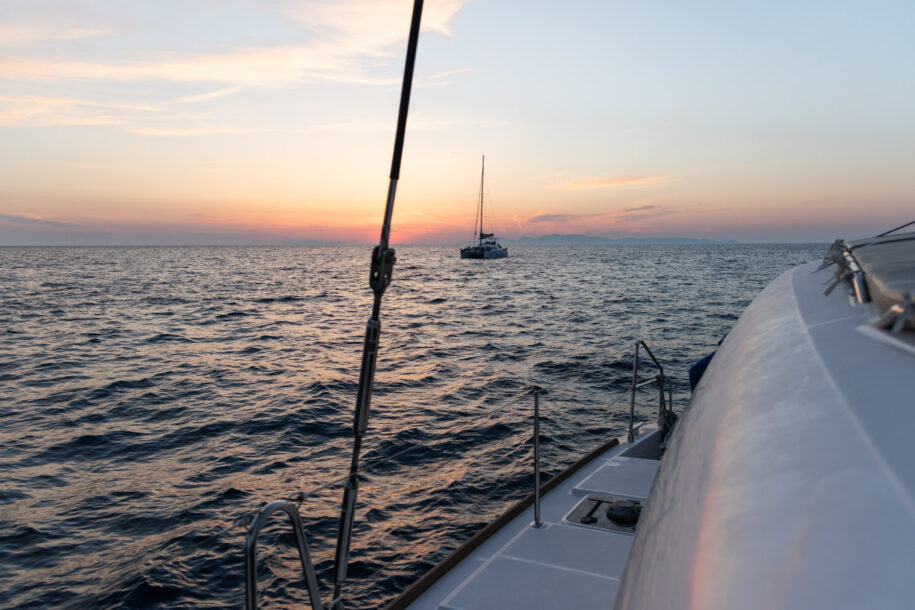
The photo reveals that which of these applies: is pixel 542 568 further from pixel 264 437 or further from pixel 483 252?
pixel 483 252

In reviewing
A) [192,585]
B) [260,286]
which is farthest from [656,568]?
[260,286]

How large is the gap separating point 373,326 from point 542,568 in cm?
242

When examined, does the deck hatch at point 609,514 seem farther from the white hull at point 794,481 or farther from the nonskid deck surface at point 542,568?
the white hull at point 794,481

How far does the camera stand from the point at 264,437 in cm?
1138

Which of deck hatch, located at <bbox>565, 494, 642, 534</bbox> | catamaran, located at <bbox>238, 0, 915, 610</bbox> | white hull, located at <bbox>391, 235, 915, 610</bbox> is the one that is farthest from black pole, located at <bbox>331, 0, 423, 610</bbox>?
deck hatch, located at <bbox>565, 494, 642, 534</bbox>

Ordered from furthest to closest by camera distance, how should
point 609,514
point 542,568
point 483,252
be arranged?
point 483,252
point 609,514
point 542,568

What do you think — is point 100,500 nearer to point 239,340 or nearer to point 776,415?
point 776,415

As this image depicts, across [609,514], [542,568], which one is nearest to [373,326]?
[542,568]

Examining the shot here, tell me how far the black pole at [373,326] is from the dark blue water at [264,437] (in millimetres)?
533

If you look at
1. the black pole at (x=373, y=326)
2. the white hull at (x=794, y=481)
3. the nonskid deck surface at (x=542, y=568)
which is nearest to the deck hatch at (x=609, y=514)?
the nonskid deck surface at (x=542, y=568)

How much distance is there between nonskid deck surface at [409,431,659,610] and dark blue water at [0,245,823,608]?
1.95 m

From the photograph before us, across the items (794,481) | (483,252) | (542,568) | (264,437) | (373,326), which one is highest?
(483,252)

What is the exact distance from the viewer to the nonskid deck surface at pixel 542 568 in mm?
3422

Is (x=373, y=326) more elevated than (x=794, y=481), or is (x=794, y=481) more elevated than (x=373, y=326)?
(x=373, y=326)
